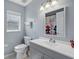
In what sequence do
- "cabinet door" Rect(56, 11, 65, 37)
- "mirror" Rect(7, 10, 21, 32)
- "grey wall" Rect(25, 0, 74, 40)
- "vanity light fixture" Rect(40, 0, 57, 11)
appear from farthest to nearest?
1. "mirror" Rect(7, 10, 21, 32)
2. "vanity light fixture" Rect(40, 0, 57, 11)
3. "cabinet door" Rect(56, 11, 65, 37)
4. "grey wall" Rect(25, 0, 74, 40)

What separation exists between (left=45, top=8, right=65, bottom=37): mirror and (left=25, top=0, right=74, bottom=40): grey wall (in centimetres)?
13

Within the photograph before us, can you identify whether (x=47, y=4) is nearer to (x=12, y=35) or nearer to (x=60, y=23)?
(x=60, y=23)

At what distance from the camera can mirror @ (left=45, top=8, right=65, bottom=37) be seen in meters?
1.78

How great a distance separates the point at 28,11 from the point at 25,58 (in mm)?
1969

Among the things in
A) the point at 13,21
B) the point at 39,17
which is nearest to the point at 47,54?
the point at 39,17

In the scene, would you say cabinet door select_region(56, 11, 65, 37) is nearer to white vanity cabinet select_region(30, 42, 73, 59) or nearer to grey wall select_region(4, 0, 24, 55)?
white vanity cabinet select_region(30, 42, 73, 59)

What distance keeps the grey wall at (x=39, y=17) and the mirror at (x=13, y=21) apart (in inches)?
16.7

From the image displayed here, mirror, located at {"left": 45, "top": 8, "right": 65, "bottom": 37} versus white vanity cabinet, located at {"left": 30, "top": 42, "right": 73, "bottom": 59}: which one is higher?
mirror, located at {"left": 45, "top": 8, "right": 65, "bottom": 37}

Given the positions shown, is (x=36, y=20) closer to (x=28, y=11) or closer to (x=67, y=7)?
(x=28, y=11)

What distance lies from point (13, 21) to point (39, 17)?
145 centimetres

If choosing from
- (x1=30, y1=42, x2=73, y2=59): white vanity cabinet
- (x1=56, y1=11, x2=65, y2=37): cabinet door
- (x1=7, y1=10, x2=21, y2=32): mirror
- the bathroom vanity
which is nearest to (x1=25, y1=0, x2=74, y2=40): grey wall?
(x1=56, y1=11, x2=65, y2=37): cabinet door

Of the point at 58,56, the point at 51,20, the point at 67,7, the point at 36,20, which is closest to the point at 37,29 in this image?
the point at 36,20

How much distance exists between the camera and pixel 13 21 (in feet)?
11.2

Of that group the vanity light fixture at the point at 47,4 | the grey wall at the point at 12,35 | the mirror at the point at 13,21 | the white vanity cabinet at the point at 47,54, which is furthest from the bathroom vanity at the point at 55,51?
the mirror at the point at 13,21
